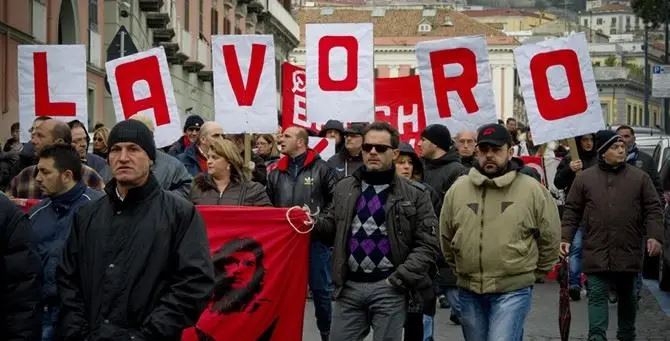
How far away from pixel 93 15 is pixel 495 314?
2423 centimetres

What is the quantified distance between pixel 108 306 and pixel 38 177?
1670 millimetres

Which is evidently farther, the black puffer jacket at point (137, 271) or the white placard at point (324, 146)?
the white placard at point (324, 146)

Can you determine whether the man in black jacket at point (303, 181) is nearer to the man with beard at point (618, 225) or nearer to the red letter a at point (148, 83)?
the red letter a at point (148, 83)

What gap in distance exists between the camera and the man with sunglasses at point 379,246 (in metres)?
8.78

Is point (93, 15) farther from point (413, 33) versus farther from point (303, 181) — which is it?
point (413, 33)

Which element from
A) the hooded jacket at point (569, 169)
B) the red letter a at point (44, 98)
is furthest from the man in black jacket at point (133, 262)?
the hooded jacket at point (569, 169)

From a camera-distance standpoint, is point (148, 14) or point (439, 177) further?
point (148, 14)

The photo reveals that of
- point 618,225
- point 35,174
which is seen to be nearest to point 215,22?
point 618,225

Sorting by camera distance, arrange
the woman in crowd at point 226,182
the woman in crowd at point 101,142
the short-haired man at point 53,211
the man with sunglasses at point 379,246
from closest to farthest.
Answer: the short-haired man at point 53,211, the man with sunglasses at point 379,246, the woman in crowd at point 226,182, the woman in crowd at point 101,142

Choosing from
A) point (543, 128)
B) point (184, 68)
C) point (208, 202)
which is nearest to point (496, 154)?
point (208, 202)

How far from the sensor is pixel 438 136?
39.5 ft

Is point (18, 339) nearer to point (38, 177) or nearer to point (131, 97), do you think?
point (38, 177)

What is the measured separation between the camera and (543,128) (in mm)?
13148

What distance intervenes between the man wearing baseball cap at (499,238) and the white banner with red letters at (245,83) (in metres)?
5.16
